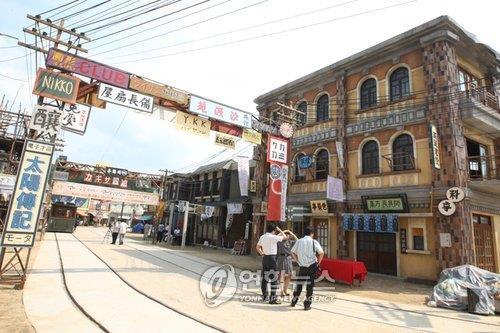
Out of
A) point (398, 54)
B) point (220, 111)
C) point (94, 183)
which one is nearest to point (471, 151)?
point (398, 54)

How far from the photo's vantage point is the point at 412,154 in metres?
14.0

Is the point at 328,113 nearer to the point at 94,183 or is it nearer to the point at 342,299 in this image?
the point at 342,299

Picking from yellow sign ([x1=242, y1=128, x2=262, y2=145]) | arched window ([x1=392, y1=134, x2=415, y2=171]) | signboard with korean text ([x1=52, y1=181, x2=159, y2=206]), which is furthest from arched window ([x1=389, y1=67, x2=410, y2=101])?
signboard with korean text ([x1=52, y1=181, x2=159, y2=206])

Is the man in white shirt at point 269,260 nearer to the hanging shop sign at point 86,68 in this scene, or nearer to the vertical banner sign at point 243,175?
the hanging shop sign at point 86,68

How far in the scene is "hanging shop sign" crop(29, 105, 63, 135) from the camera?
29.6ft

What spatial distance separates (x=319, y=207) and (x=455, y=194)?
6.48m

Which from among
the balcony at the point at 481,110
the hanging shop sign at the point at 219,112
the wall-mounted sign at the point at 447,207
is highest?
the balcony at the point at 481,110

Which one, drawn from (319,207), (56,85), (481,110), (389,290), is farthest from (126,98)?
(481,110)

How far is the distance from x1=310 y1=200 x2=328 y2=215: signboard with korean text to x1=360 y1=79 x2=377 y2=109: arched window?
5.24m

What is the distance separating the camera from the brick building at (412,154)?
12719mm

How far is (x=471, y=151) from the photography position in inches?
579

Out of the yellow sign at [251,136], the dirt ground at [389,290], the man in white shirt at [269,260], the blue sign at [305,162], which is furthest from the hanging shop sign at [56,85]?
the blue sign at [305,162]

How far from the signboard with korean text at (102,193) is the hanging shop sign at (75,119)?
15200 mm

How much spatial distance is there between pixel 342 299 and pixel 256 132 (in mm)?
8145
